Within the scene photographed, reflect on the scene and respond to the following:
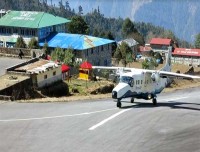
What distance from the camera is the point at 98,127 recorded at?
27672mm

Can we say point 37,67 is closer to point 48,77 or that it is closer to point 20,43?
point 48,77

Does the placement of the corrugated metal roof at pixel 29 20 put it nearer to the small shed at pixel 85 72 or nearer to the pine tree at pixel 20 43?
the pine tree at pixel 20 43

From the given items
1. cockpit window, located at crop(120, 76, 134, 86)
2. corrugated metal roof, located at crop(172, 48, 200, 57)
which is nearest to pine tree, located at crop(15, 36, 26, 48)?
cockpit window, located at crop(120, 76, 134, 86)

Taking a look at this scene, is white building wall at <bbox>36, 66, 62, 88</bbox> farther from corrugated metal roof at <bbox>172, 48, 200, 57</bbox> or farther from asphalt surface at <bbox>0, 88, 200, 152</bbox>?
corrugated metal roof at <bbox>172, 48, 200, 57</bbox>

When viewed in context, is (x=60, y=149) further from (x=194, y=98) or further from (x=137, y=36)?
(x=137, y=36)

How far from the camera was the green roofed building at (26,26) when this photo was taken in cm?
8325

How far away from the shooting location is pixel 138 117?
29828mm

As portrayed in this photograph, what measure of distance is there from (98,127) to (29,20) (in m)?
60.5

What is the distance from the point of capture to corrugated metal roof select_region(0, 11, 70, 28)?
83.4 metres

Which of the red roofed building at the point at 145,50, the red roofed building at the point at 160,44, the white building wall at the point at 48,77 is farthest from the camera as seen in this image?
the red roofed building at the point at 160,44

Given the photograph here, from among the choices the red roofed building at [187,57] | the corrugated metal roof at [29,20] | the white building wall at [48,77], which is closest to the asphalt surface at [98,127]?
the white building wall at [48,77]

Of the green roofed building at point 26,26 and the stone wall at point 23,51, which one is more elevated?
the green roofed building at point 26,26

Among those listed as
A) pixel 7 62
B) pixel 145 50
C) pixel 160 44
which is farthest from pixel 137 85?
pixel 160 44

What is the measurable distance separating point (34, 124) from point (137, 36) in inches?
6074
